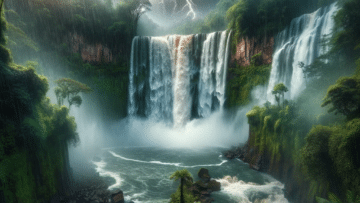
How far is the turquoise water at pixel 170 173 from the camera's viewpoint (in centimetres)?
1432

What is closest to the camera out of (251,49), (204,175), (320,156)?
(320,156)

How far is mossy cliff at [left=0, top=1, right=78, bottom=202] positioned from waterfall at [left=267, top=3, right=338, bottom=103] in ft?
58.8

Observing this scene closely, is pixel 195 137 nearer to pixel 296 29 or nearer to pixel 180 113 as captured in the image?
pixel 180 113

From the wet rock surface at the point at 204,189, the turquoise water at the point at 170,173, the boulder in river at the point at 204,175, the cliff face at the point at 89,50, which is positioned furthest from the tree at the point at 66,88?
the cliff face at the point at 89,50

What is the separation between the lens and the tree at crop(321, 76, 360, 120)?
873cm

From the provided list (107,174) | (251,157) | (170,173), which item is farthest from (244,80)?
(107,174)

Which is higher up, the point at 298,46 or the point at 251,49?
the point at 251,49

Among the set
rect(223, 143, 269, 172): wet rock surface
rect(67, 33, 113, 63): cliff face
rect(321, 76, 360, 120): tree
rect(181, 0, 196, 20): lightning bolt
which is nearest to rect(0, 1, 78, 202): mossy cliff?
rect(321, 76, 360, 120): tree

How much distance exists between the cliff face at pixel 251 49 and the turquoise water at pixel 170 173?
41.8 ft

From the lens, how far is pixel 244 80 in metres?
28.8

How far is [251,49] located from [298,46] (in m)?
8.26

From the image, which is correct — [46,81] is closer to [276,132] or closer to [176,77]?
[276,132]

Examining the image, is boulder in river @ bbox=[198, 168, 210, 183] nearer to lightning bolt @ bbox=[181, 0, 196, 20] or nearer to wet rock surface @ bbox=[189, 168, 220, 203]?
wet rock surface @ bbox=[189, 168, 220, 203]

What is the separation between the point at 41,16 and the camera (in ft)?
96.1
